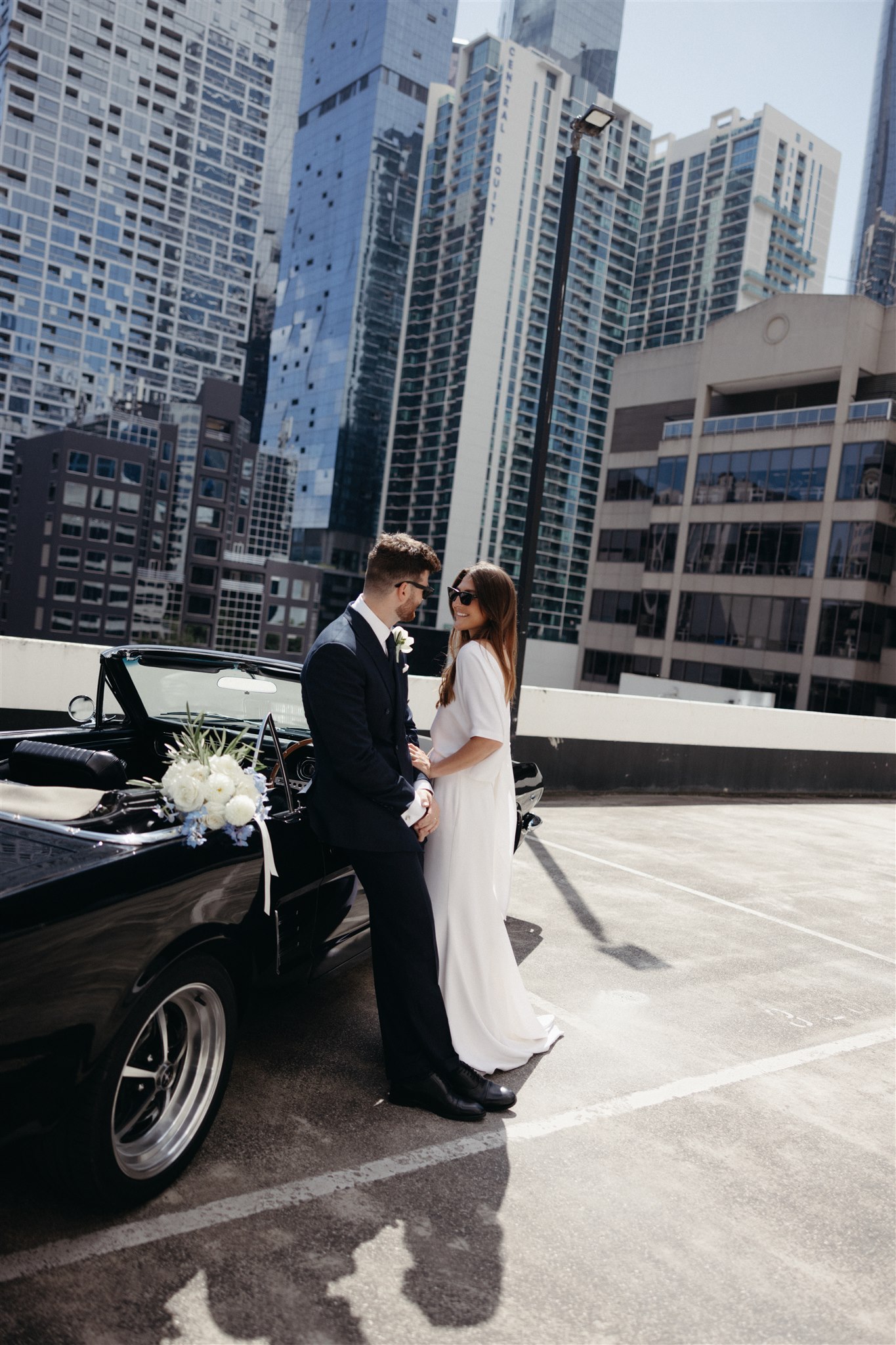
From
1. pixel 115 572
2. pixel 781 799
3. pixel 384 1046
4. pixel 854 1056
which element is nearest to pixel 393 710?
pixel 384 1046

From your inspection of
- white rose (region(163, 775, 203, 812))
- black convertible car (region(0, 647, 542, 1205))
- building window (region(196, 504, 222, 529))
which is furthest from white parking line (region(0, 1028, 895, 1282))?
building window (region(196, 504, 222, 529))

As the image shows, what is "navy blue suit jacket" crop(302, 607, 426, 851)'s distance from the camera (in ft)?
10.3

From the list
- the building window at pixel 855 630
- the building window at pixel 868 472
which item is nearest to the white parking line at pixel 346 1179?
the building window at pixel 855 630

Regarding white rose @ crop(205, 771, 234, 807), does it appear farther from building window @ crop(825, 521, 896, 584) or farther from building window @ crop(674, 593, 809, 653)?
building window @ crop(674, 593, 809, 653)

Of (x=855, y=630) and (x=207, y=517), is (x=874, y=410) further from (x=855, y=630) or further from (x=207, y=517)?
(x=207, y=517)

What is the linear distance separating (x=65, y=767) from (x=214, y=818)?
60 cm

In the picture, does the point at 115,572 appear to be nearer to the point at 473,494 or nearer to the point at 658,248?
the point at 473,494

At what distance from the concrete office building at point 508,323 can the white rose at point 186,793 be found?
14010 centimetres

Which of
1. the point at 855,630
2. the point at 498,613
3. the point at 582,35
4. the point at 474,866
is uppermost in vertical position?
the point at 582,35

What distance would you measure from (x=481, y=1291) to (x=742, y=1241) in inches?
33.3

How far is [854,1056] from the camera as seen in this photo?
14.5ft

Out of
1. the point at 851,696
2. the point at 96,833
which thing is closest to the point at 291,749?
the point at 96,833

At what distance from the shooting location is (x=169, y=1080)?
276 cm

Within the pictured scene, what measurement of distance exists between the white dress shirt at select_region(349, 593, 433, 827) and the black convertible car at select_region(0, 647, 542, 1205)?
1.40 ft
